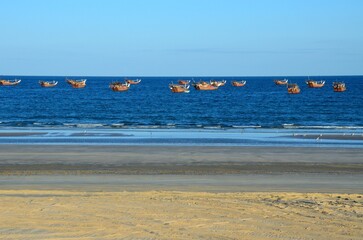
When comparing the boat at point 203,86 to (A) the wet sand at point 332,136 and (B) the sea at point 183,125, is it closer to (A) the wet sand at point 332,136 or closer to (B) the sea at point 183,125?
(B) the sea at point 183,125

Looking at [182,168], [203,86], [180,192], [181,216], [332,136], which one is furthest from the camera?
[203,86]

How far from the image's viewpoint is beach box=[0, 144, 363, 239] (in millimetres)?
10422

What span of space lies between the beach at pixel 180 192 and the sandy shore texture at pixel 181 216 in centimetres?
2

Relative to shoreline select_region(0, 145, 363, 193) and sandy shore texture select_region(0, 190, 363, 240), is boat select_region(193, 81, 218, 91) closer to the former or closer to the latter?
shoreline select_region(0, 145, 363, 193)

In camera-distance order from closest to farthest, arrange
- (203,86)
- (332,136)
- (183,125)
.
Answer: (332,136), (183,125), (203,86)

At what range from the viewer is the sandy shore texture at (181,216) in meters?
10.1

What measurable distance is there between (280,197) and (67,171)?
853 cm

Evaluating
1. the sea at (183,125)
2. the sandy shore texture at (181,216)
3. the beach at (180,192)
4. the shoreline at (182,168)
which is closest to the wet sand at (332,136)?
the sea at (183,125)

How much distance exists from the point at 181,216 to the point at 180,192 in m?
3.70

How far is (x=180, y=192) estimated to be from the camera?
595 inches

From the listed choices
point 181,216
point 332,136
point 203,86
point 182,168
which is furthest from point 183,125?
point 203,86

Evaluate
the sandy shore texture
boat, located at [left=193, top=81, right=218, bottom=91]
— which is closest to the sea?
the sandy shore texture

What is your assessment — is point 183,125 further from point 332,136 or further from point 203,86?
point 203,86

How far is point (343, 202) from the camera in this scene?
514 inches
